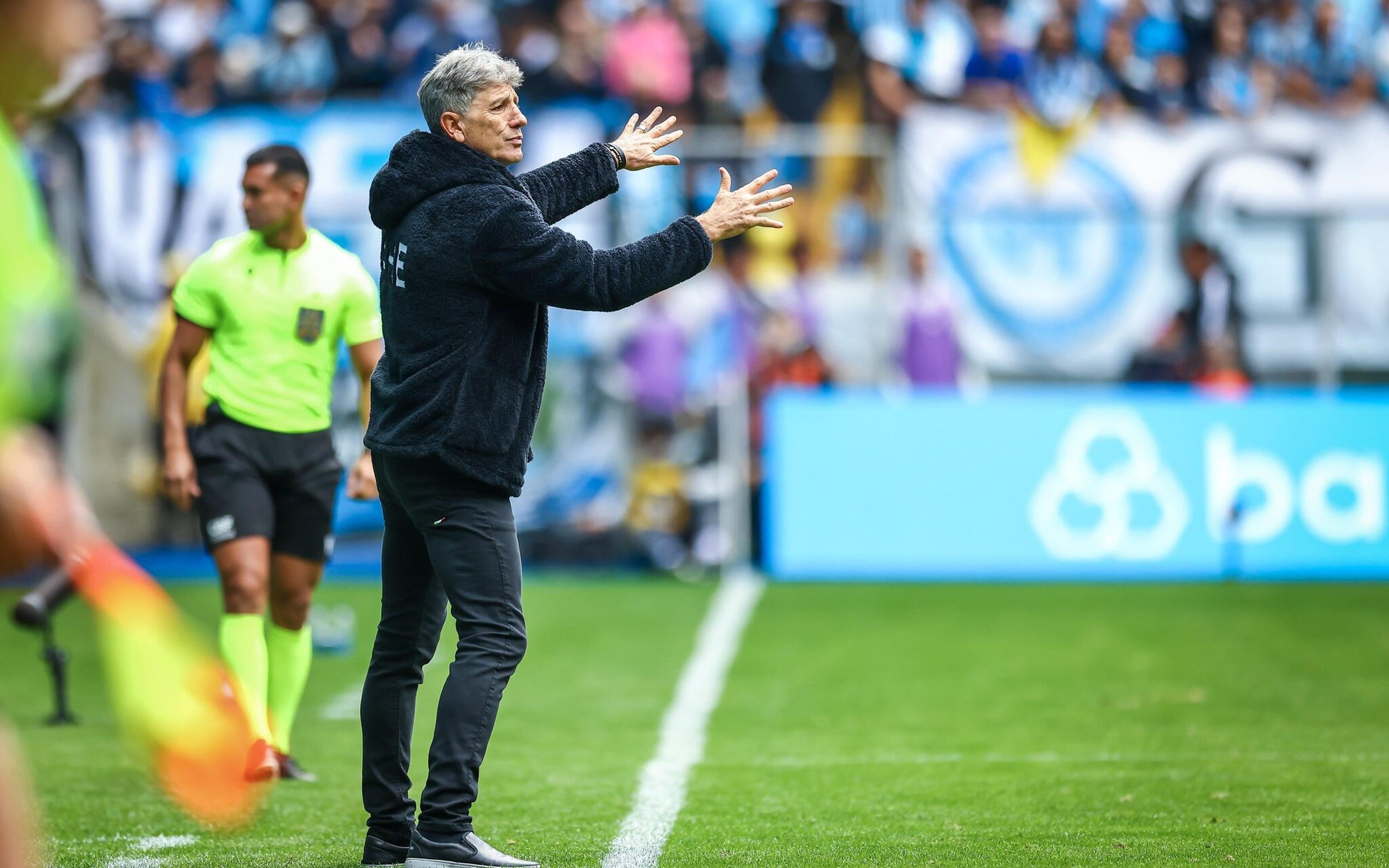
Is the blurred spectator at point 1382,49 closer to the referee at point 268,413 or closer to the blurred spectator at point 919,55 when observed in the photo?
the blurred spectator at point 919,55

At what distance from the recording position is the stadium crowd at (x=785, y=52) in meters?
16.4

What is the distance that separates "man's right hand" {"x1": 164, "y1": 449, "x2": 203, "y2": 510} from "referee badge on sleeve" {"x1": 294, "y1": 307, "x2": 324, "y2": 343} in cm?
60


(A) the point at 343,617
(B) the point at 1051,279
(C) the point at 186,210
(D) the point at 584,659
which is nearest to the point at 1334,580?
(B) the point at 1051,279

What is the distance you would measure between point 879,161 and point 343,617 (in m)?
6.60

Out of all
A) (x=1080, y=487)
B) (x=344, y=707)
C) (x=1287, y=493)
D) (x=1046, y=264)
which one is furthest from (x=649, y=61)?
(x=344, y=707)

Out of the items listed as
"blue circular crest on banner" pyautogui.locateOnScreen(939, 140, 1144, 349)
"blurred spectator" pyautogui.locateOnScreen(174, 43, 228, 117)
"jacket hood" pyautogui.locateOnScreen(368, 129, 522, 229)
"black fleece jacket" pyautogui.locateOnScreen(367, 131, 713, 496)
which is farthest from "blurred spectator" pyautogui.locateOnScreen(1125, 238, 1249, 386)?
"jacket hood" pyautogui.locateOnScreen(368, 129, 522, 229)

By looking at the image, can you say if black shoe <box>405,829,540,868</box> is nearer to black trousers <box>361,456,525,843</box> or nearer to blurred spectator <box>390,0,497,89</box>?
black trousers <box>361,456,525,843</box>

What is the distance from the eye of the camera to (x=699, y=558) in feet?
48.8

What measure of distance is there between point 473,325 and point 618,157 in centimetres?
67

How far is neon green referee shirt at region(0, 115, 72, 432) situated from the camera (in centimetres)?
280

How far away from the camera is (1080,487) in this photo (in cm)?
1395

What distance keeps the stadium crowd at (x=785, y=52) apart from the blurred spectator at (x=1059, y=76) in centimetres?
2

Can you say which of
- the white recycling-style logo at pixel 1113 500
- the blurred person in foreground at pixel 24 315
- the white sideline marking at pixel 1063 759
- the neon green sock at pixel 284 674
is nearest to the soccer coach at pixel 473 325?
the blurred person in foreground at pixel 24 315

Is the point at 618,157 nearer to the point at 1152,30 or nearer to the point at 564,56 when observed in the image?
the point at 564,56
